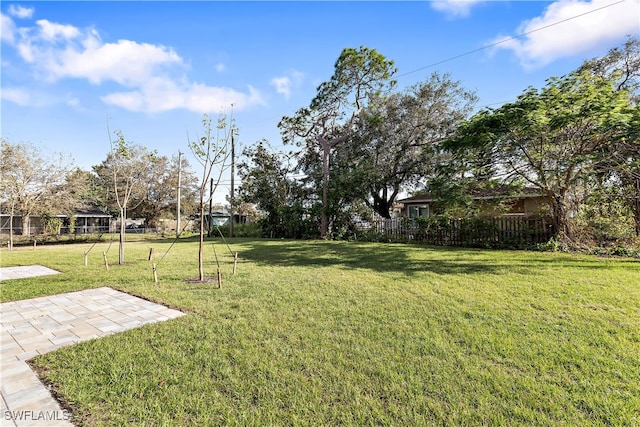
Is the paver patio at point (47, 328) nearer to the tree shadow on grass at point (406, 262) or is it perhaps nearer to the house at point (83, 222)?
the tree shadow on grass at point (406, 262)

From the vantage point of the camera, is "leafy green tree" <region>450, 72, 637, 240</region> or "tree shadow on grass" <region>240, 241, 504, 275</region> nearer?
"tree shadow on grass" <region>240, 241, 504, 275</region>

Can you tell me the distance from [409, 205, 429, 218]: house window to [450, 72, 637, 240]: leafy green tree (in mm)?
8881

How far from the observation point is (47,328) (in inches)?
134

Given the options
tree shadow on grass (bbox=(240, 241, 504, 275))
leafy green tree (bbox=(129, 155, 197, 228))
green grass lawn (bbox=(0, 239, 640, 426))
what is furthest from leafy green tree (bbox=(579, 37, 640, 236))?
leafy green tree (bbox=(129, 155, 197, 228))

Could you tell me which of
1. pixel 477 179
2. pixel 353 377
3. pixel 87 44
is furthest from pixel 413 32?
pixel 353 377

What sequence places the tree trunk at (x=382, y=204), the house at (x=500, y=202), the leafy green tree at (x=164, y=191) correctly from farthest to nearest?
the leafy green tree at (x=164, y=191), the tree trunk at (x=382, y=204), the house at (x=500, y=202)

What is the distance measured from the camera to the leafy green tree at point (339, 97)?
580 inches

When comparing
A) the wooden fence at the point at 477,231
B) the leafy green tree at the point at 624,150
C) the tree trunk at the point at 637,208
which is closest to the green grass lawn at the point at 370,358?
the leafy green tree at the point at 624,150

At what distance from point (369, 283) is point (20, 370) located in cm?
459

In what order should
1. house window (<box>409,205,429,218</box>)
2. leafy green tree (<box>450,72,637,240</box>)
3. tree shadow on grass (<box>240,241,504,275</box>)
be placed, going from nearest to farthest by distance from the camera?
1. tree shadow on grass (<box>240,241,504,275</box>)
2. leafy green tree (<box>450,72,637,240</box>)
3. house window (<box>409,205,429,218</box>)

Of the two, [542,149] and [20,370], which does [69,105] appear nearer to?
[20,370]

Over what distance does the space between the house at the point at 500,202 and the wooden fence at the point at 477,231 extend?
445 mm

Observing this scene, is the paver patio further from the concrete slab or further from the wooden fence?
the wooden fence

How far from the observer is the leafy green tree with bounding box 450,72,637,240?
6789 mm
